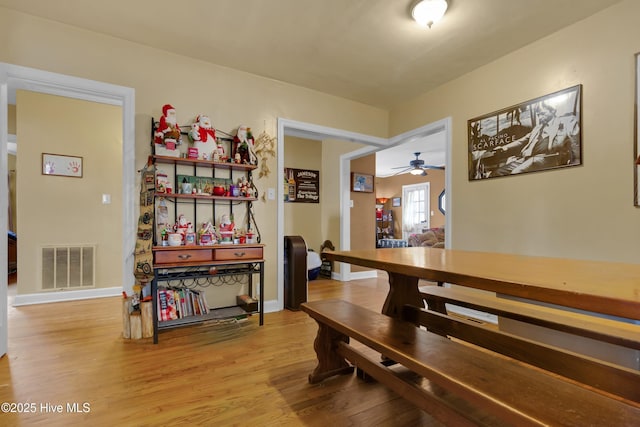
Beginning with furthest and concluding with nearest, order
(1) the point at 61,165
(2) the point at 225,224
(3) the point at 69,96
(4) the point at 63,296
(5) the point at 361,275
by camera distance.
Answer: (5) the point at 361,275 → (1) the point at 61,165 → (4) the point at 63,296 → (2) the point at 225,224 → (3) the point at 69,96

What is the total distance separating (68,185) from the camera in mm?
3723

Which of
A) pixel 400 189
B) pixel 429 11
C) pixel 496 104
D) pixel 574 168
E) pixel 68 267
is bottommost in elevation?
pixel 68 267

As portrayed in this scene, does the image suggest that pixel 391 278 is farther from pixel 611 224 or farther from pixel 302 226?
pixel 302 226

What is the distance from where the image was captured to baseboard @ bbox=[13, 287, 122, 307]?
3407 mm

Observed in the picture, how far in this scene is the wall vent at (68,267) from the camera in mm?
3547

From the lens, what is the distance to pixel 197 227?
109 inches

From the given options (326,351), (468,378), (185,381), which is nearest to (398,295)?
(326,351)

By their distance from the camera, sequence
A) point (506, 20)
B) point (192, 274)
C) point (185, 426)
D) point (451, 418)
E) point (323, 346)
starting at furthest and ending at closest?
point (192, 274)
point (506, 20)
point (323, 346)
point (185, 426)
point (451, 418)

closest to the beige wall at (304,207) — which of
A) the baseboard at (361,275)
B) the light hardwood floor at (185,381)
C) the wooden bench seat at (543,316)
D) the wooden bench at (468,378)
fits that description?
the baseboard at (361,275)

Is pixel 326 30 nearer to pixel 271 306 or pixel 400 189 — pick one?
pixel 271 306

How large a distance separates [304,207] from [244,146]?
7.96 ft

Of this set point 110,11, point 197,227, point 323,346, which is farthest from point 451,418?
point 110,11

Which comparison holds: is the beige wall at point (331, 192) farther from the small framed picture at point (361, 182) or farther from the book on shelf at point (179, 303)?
the book on shelf at point (179, 303)

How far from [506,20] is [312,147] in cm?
346
